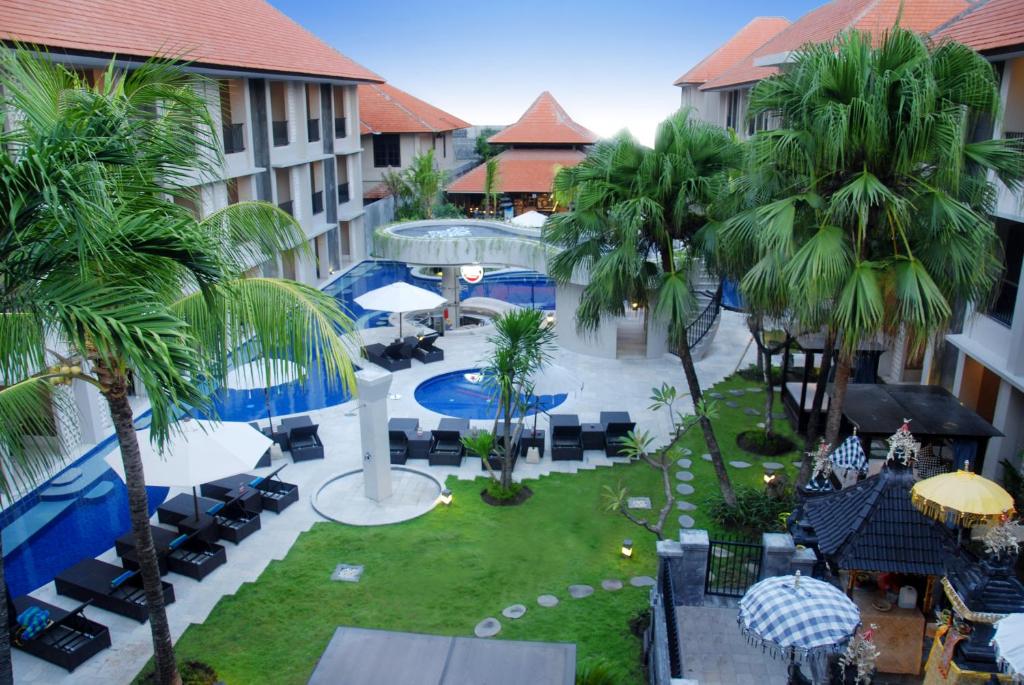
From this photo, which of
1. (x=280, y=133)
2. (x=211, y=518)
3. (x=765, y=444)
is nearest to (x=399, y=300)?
(x=280, y=133)

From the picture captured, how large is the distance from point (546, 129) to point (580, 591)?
38.8 metres

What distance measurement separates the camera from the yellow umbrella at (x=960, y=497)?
29.9ft

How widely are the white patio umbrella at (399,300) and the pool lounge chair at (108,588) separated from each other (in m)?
11.8

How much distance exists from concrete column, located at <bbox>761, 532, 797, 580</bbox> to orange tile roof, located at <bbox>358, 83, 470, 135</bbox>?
119 feet

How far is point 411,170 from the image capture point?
43469 millimetres

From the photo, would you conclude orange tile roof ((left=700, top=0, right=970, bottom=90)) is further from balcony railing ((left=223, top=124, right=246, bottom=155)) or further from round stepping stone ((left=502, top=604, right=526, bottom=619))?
balcony railing ((left=223, top=124, right=246, bottom=155))

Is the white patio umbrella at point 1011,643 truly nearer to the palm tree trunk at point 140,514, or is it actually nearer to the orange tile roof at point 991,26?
the palm tree trunk at point 140,514

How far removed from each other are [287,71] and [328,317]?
21373 millimetres

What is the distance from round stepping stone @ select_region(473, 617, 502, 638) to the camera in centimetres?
1136

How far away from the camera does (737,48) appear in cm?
4525

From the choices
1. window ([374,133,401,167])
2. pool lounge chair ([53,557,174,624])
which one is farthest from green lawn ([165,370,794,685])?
window ([374,133,401,167])

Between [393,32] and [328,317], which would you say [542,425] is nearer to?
[328,317]

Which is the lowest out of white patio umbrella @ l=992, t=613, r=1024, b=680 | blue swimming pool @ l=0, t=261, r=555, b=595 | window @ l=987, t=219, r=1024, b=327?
blue swimming pool @ l=0, t=261, r=555, b=595

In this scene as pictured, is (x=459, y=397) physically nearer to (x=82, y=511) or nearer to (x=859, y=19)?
(x=82, y=511)
